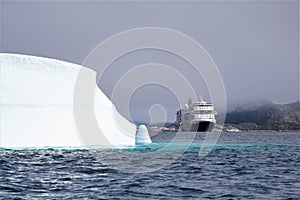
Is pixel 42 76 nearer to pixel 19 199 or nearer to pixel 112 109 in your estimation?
pixel 112 109

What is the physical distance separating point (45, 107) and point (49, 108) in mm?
277

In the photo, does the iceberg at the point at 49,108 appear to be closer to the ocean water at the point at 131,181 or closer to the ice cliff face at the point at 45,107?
the ice cliff face at the point at 45,107

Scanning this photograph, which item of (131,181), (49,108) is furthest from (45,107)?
(131,181)

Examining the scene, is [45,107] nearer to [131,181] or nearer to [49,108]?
[49,108]

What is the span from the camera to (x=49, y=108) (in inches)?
1129

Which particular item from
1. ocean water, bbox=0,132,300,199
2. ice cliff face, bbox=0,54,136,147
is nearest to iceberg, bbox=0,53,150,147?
ice cliff face, bbox=0,54,136,147

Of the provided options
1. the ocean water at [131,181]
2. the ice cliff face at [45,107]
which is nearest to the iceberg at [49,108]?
the ice cliff face at [45,107]

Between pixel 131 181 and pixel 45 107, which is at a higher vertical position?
pixel 45 107

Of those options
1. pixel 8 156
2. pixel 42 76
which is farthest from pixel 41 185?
pixel 42 76

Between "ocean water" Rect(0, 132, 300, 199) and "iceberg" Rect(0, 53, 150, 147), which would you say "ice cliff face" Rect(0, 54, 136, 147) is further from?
"ocean water" Rect(0, 132, 300, 199)

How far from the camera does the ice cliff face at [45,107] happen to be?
27344 millimetres

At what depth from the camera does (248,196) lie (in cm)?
1195

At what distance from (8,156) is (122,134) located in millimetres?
12437

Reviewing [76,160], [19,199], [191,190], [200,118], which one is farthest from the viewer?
[200,118]
